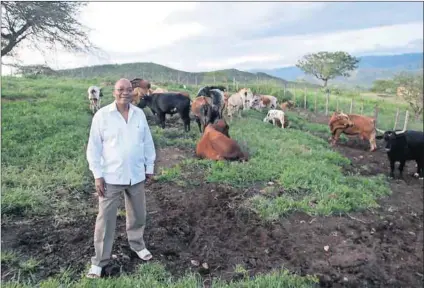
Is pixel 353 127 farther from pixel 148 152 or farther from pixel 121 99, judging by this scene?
pixel 121 99

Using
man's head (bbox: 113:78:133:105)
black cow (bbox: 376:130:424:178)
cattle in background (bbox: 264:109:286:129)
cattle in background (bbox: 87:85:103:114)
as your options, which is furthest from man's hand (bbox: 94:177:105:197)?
cattle in background (bbox: 264:109:286:129)

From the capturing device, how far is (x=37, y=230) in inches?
205

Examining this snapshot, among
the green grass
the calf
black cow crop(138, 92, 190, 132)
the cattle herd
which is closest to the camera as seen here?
the green grass

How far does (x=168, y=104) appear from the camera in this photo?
11.6 metres

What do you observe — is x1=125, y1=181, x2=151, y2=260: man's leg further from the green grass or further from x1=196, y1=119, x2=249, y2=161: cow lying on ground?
x1=196, y1=119, x2=249, y2=161: cow lying on ground

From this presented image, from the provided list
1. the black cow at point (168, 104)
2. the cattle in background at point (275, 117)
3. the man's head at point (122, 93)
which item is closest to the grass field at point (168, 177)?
the black cow at point (168, 104)

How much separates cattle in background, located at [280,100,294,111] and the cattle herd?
250 cm

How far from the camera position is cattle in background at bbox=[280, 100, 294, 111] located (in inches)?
745

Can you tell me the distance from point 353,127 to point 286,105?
623cm

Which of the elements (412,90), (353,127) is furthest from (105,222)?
(412,90)

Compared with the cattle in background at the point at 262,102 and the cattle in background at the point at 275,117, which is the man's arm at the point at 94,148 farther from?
the cattle in background at the point at 262,102

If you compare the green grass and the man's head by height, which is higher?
the man's head

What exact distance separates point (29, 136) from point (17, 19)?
427 centimetres

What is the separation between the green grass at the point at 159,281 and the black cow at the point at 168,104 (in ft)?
23.9
